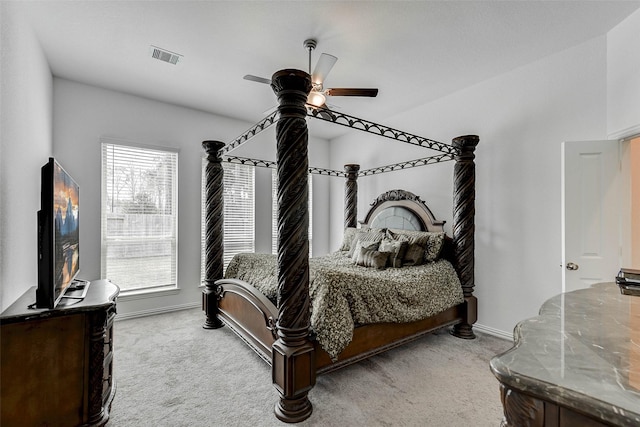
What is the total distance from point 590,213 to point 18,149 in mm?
4837

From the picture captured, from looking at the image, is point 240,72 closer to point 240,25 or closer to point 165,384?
point 240,25

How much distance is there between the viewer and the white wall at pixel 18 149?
6.23 feet

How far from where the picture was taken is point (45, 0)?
2.20 meters

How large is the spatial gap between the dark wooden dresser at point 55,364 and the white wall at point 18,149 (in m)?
0.47

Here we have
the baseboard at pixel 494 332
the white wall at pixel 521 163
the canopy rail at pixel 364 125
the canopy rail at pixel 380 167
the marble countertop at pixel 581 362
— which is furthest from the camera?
the canopy rail at pixel 380 167

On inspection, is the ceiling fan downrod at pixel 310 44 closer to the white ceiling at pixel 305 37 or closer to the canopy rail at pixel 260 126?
the white ceiling at pixel 305 37

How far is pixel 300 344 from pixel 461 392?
1.35m

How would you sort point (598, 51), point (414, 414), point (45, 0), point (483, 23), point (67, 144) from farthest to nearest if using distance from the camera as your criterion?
point (67, 144)
point (598, 51)
point (483, 23)
point (45, 0)
point (414, 414)

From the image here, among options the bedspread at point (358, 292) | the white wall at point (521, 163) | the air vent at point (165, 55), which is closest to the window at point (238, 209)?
the bedspread at point (358, 292)

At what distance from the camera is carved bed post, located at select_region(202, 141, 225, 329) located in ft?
11.4

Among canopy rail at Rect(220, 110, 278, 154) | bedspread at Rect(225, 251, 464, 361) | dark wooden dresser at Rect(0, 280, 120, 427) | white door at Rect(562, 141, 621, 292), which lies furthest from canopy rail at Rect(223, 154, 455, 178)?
dark wooden dresser at Rect(0, 280, 120, 427)

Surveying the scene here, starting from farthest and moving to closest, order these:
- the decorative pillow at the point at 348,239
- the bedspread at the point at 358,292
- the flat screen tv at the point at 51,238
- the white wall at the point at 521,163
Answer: the decorative pillow at the point at 348,239 → the white wall at the point at 521,163 → the bedspread at the point at 358,292 → the flat screen tv at the point at 51,238

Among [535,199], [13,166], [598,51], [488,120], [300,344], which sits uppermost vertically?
[598,51]

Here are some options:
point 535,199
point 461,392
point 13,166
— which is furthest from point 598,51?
point 13,166
